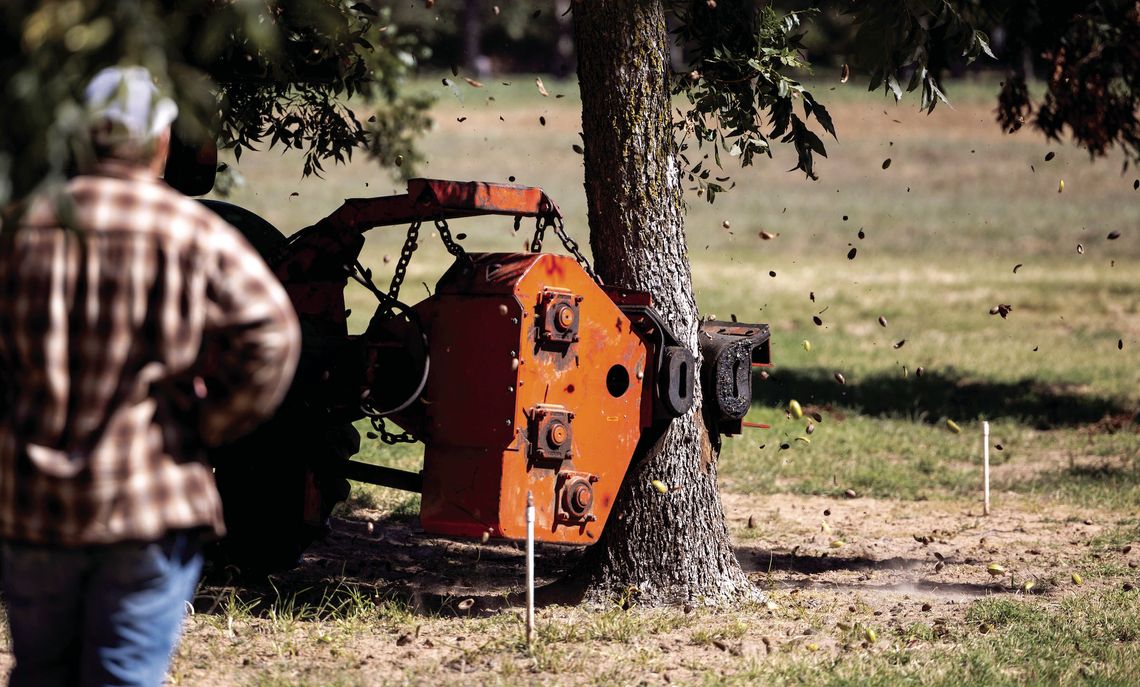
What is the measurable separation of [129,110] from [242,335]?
530 millimetres

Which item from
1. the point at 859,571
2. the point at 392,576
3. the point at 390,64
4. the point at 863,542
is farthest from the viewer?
the point at 390,64

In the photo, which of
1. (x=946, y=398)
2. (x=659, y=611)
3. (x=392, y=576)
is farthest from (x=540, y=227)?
(x=946, y=398)

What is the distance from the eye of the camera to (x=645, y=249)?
6121 mm

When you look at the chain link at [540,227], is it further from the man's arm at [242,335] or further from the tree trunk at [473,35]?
the tree trunk at [473,35]

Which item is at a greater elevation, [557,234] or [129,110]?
[557,234]

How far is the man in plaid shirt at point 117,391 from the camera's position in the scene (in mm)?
3064

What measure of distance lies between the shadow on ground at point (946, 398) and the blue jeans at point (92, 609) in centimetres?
904

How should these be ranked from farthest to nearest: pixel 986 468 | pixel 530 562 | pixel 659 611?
pixel 986 468, pixel 659 611, pixel 530 562

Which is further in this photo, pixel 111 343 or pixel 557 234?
pixel 557 234

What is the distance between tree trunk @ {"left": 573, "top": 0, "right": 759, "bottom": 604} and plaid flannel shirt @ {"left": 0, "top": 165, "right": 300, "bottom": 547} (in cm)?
308

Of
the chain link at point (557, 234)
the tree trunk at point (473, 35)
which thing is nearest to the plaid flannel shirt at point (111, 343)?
the chain link at point (557, 234)

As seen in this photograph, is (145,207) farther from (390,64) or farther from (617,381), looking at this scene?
(390,64)

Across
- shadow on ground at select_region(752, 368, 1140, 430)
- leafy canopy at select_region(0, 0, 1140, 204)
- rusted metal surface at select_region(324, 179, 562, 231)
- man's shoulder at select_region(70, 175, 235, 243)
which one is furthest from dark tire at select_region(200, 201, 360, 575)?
shadow on ground at select_region(752, 368, 1140, 430)

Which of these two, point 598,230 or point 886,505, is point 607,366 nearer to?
point 598,230
